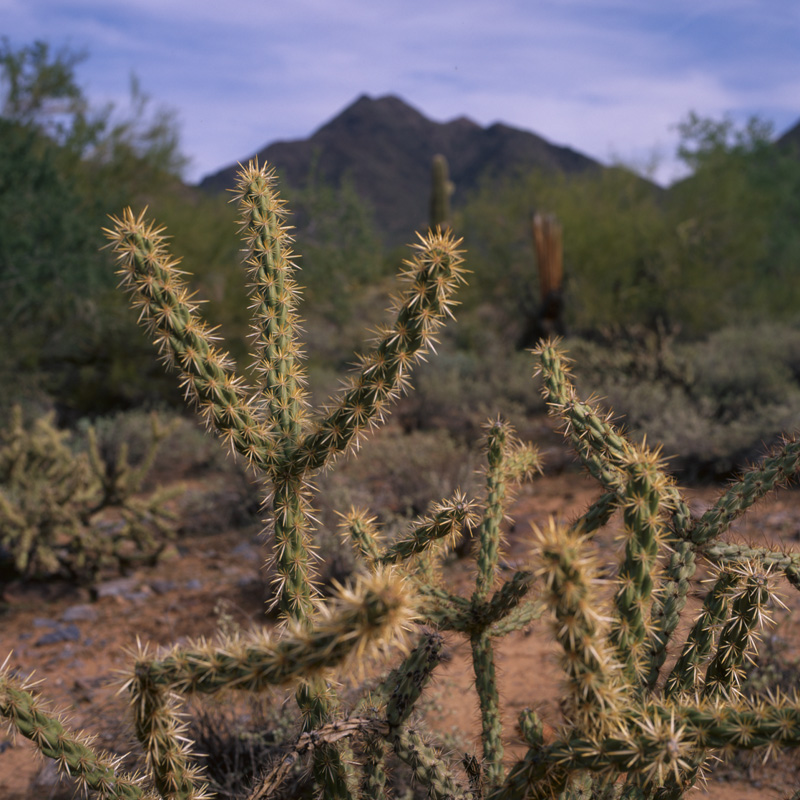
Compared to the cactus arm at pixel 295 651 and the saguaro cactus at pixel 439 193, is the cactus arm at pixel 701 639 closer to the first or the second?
the cactus arm at pixel 295 651

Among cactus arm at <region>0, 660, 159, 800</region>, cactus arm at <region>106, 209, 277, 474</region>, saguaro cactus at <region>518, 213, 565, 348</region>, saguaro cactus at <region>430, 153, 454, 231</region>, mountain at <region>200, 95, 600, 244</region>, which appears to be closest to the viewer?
cactus arm at <region>0, 660, 159, 800</region>

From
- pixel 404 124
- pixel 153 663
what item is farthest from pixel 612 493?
pixel 404 124

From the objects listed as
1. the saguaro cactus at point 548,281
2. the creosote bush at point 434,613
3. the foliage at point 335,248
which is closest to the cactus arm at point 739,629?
the creosote bush at point 434,613

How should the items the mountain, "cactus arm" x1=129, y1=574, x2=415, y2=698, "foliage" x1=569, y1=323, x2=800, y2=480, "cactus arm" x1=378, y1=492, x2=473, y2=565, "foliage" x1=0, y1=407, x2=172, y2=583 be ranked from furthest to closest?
the mountain
"foliage" x1=569, y1=323, x2=800, y2=480
"foliage" x1=0, y1=407, x2=172, y2=583
"cactus arm" x1=378, y1=492, x2=473, y2=565
"cactus arm" x1=129, y1=574, x2=415, y2=698

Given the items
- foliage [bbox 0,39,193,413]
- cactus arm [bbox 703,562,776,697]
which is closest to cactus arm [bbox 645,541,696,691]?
cactus arm [bbox 703,562,776,697]

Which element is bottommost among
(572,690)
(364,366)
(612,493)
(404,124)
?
(572,690)

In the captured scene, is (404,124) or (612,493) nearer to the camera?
(612,493)

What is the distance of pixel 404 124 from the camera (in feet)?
263

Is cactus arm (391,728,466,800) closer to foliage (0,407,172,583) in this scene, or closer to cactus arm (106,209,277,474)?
cactus arm (106,209,277,474)

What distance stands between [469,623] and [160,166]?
12835 millimetres

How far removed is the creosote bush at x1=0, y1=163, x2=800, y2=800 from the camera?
58.4 inches

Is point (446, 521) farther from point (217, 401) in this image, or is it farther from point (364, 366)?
point (217, 401)

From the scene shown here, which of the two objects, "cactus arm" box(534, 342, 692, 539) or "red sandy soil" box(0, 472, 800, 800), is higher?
"cactus arm" box(534, 342, 692, 539)

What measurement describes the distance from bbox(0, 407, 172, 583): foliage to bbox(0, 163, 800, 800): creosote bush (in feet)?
11.3
